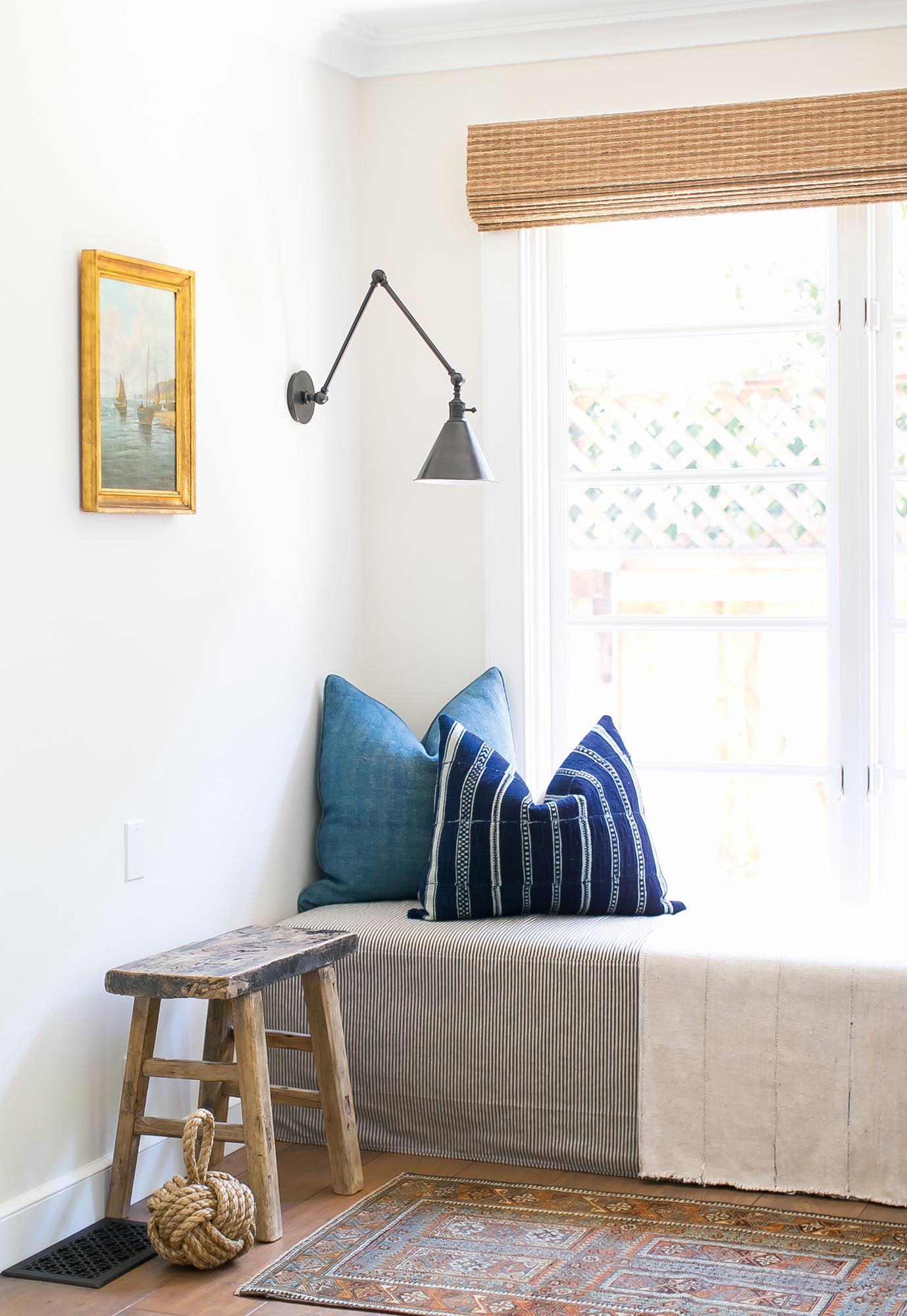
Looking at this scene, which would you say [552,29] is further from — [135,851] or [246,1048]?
[246,1048]

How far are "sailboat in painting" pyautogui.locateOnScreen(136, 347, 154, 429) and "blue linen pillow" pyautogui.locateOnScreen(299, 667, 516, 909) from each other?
3.00 ft

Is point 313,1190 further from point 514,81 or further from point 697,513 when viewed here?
point 514,81

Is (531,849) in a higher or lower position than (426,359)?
lower

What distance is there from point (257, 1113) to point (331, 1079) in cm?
28

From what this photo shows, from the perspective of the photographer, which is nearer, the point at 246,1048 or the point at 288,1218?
the point at 246,1048

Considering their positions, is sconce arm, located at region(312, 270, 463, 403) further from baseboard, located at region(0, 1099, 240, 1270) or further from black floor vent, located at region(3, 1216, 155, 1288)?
black floor vent, located at region(3, 1216, 155, 1288)

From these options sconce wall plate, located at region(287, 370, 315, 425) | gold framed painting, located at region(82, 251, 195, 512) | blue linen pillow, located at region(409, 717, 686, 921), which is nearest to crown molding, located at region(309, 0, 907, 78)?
sconce wall plate, located at region(287, 370, 315, 425)

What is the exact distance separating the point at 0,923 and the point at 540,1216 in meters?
1.11

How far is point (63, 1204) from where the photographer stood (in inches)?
101

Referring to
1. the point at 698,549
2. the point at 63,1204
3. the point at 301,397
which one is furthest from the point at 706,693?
the point at 63,1204

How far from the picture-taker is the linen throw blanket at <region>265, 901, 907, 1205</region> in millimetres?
2713

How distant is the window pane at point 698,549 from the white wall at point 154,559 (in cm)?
62

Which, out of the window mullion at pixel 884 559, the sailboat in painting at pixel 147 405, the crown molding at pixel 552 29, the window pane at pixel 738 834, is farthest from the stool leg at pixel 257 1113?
the crown molding at pixel 552 29

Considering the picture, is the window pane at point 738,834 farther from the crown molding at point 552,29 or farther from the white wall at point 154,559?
the crown molding at point 552,29
